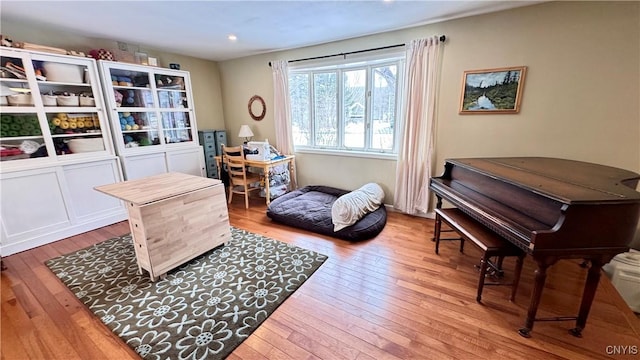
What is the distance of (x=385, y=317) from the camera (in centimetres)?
174

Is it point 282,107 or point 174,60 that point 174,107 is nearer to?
point 174,60

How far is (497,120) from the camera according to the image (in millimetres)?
2748

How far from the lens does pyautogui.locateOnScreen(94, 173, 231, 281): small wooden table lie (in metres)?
2.00

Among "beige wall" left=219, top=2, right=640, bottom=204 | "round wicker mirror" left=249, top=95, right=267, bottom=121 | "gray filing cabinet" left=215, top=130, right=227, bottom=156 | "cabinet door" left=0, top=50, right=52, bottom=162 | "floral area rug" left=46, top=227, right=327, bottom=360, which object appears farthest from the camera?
"gray filing cabinet" left=215, top=130, right=227, bottom=156

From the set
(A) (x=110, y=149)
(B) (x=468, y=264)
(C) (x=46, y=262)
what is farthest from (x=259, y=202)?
(B) (x=468, y=264)

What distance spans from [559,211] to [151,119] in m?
4.59

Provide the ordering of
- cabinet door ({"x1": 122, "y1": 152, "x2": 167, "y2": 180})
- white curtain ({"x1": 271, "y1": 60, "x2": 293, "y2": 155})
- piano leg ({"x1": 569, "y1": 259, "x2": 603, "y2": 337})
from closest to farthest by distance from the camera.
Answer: piano leg ({"x1": 569, "y1": 259, "x2": 603, "y2": 337}), cabinet door ({"x1": 122, "y1": 152, "x2": 167, "y2": 180}), white curtain ({"x1": 271, "y1": 60, "x2": 293, "y2": 155})

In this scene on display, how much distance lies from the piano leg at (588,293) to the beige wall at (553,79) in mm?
1542

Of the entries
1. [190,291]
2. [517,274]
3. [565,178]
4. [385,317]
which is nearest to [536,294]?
[517,274]

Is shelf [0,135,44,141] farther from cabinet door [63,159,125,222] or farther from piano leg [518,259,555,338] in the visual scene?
piano leg [518,259,555,338]

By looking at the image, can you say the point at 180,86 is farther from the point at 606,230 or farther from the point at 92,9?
the point at 606,230

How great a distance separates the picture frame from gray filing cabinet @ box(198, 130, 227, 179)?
3967mm

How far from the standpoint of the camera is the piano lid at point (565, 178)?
1.38 metres

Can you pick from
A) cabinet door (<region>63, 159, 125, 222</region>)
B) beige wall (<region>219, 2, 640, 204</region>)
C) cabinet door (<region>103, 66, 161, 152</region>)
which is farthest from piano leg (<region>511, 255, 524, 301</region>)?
cabinet door (<region>103, 66, 161, 152</region>)
